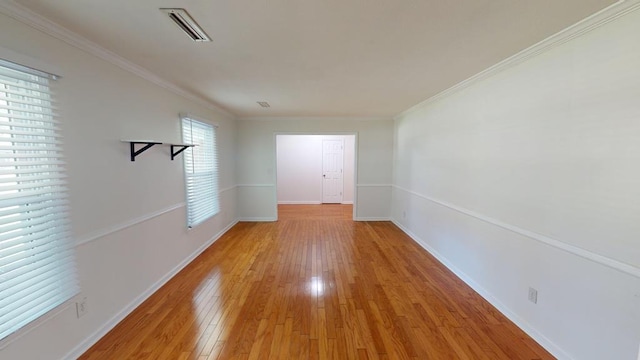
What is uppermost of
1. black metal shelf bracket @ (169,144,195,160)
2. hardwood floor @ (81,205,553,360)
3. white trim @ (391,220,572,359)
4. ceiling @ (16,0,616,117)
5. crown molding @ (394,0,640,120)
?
ceiling @ (16,0,616,117)

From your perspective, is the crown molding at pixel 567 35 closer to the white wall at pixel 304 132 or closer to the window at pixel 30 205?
the white wall at pixel 304 132

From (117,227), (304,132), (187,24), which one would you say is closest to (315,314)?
(117,227)

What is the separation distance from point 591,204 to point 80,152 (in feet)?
11.9

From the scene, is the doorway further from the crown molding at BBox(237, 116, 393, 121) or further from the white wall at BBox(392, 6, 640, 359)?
the white wall at BBox(392, 6, 640, 359)

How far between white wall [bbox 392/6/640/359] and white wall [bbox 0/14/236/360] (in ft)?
11.6

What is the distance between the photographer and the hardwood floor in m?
2.00

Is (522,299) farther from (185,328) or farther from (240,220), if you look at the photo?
(240,220)

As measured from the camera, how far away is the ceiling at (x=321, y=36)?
59.2 inches

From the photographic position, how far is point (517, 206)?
2.28m

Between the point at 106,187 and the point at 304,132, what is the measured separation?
3.99 metres

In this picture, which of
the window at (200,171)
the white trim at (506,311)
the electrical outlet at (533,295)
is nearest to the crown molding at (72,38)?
the window at (200,171)

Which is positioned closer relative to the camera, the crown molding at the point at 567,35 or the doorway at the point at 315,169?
the crown molding at the point at 567,35

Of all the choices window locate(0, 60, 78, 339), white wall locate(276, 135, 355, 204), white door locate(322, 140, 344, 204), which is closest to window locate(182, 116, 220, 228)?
window locate(0, 60, 78, 339)

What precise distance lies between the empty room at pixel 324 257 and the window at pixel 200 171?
66 millimetres
